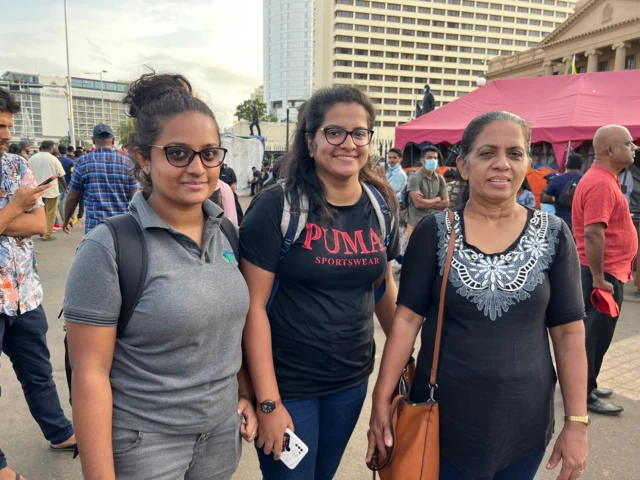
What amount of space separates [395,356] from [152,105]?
49.0 inches

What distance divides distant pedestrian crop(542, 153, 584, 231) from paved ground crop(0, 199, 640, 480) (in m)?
1.78

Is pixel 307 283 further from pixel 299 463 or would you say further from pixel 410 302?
pixel 299 463

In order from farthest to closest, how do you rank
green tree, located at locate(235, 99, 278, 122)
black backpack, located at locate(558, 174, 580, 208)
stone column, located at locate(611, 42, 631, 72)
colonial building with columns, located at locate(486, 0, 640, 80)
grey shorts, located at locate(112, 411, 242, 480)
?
green tree, located at locate(235, 99, 278, 122), stone column, located at locate(611, 42, 631, 72), colonial building with columns, located at locate(486, 0, 640, 80), black backpack, located at locate(558, 174, 580, 208), grey shorts, located at locate(112, 411, 242, 480)

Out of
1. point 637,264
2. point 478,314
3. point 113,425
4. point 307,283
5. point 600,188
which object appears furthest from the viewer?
point 637,264

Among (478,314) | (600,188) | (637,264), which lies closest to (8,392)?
(478,314)

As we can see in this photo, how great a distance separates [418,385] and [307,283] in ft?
1.88

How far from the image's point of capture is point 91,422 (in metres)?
1.24

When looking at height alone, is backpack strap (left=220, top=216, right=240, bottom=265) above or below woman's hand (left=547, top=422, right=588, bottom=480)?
above

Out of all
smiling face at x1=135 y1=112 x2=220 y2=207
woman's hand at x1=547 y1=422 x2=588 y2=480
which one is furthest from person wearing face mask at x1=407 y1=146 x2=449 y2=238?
smiling face at x1=135 y1=112 x2=220 y2=207

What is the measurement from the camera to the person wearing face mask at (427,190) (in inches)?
262

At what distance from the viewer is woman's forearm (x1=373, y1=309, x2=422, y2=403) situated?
1.72 metres

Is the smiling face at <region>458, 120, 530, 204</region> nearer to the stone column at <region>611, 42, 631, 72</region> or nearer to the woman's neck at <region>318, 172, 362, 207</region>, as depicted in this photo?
the woman's neck at <region>318, 172, 362, 207</region>

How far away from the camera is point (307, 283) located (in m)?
1.67

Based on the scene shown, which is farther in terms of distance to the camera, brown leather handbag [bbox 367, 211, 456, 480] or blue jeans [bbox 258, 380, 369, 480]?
blue jeans [bbox 258, 380, 369, 480]
